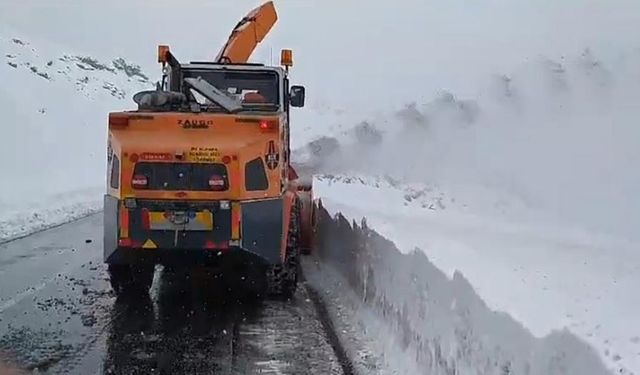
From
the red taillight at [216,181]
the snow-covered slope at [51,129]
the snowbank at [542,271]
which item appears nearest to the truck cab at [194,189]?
the red taillight at [216,181]

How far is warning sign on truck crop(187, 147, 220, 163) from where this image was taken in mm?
8953

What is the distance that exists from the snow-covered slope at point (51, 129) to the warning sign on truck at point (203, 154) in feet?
28.6

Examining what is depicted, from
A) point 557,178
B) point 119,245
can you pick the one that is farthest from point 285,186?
point 557,178

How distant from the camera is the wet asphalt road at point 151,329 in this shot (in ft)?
23.4

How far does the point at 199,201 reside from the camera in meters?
8.98

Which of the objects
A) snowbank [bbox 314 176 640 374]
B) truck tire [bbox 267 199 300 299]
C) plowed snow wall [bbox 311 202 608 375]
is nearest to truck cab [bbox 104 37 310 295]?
truck tire [bbox 267 199 300 299]

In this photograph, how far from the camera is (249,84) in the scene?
11266 millimetres

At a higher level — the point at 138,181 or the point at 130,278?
the point at 138,181

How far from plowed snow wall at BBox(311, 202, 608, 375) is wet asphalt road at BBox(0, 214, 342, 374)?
68 cm

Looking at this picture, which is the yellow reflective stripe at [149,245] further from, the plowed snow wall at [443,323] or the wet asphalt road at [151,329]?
the plowed snow wall at [443,323]

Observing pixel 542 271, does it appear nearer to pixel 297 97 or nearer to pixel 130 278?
pixel 297 97

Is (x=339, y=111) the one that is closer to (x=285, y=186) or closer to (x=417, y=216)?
(x=417, y=216)

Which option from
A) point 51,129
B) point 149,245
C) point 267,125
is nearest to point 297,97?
point 267,125

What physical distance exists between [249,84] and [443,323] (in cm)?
600
